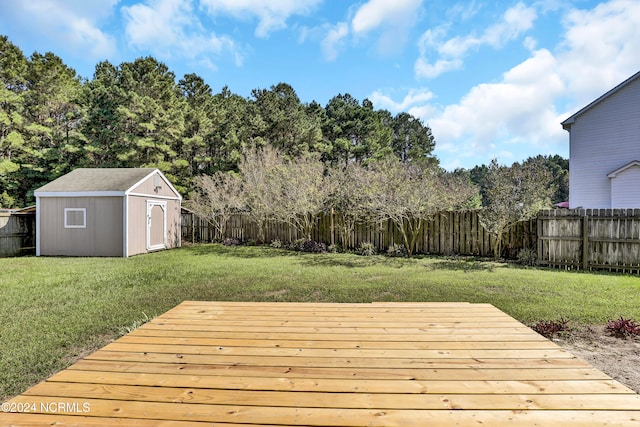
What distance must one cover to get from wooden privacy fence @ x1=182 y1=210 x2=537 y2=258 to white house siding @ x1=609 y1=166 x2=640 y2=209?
4.88 meters

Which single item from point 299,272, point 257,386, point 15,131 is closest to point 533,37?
point 299,272

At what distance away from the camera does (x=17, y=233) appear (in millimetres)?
11680

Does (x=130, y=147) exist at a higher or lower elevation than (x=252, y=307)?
higher

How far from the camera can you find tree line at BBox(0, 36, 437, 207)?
61.1ft

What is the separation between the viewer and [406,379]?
62.5 inches

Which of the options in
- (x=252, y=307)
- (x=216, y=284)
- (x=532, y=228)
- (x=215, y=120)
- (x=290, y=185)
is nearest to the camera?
(x=252, y=307)

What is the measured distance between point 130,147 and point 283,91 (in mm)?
11167

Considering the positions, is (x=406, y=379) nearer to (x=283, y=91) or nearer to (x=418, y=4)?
(x=418, y=4)

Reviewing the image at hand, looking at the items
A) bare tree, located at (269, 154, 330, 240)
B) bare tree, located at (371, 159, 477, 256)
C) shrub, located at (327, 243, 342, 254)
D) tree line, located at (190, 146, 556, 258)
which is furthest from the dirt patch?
bare tree, located at (269, 154, 330, 240)

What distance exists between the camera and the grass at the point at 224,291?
3.48 m

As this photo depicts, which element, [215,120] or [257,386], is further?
[215,120]

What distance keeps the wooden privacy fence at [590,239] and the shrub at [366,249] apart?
15.0 feet

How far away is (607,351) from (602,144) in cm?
1160

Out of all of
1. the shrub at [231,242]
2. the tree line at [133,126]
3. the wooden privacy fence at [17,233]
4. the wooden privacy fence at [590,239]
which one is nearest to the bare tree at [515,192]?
the wooden privacy fence at [590,239]
